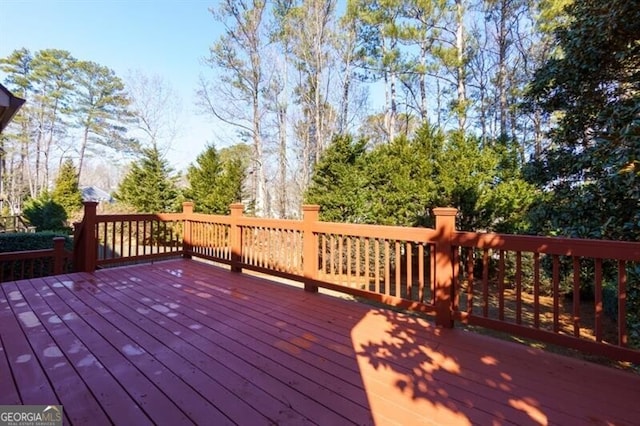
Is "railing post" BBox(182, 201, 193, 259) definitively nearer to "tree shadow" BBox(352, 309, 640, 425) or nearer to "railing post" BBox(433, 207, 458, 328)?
"tree shadow" BBox(352, 309, 640, 425)

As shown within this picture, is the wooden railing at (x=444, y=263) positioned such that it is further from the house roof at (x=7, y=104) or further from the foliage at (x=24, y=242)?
the foliage at (x=24, y=242)

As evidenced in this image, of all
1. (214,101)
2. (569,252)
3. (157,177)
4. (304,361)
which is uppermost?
(214,101)

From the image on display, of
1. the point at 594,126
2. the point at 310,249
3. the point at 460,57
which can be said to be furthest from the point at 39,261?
the point at 460,57

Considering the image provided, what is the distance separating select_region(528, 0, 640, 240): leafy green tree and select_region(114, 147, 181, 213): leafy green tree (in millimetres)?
11463

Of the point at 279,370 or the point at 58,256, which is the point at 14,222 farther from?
the point at 279,370

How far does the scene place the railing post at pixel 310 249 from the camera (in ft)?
12.8

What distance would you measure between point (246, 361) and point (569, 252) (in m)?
2.29

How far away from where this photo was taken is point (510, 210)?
24.3 ft

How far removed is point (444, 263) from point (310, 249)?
1.63 meters

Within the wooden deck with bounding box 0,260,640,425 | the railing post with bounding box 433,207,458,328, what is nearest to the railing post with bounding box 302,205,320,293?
the wooden deck with bounding box 0,260,640,425

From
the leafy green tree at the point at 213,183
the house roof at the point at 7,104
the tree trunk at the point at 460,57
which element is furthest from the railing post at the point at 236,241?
the tree trunk at the point at 460,57

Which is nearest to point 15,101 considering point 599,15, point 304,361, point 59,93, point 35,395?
point 35,395

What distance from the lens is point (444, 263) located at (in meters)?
2.79

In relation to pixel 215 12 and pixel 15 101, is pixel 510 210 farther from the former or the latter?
pixel 215 12
